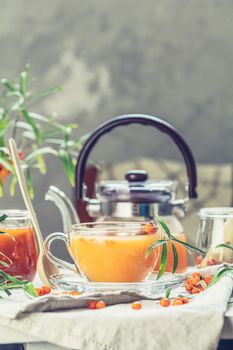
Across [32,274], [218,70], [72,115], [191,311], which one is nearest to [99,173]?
[72,115]

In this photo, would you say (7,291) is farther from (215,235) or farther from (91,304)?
(215,235)

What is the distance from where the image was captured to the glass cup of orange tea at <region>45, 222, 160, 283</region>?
1.21 meters

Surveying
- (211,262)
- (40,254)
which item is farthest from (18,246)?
(211,262)

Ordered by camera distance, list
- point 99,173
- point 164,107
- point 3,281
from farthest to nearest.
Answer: point 164,107 < point 99,173 < point 3,281

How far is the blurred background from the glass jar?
1.44 metres

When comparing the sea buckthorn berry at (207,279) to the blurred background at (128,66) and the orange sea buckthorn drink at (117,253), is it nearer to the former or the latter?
A: the orange sea buckthorn drink at (117,253)

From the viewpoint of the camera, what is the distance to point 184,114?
2.89 m

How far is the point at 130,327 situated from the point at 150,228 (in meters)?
0.27

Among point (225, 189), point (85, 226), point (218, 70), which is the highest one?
point (218, 70)

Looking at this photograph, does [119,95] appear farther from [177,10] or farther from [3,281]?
[3,281]

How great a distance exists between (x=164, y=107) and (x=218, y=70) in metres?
0.26

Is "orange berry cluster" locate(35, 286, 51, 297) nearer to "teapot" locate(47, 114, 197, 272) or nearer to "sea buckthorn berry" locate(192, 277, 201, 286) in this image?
"sea buckthorn berry" locate(192, 277, 201, 286)

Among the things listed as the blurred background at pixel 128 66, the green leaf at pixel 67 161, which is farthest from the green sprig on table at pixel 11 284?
the blurred background at pixel 128 66

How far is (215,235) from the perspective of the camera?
56.1 inches
